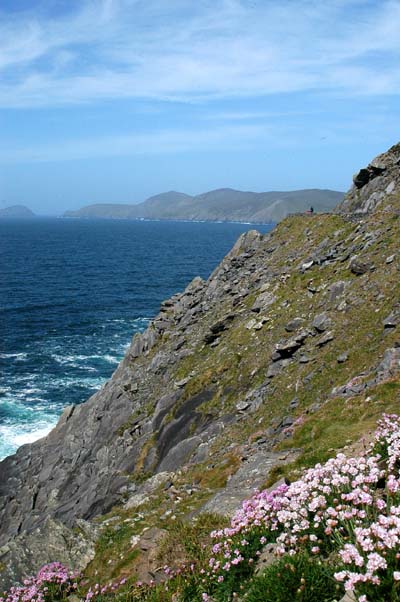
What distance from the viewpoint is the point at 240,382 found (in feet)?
98.4

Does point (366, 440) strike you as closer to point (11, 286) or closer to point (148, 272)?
point (11, 286)

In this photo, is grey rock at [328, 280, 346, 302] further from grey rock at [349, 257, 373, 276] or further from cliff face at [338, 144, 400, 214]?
cliff face at [338, 144, 400, 214]

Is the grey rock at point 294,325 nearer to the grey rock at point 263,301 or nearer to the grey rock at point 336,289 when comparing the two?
the grey rock at point 336,289

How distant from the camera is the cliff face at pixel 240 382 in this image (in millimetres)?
18578

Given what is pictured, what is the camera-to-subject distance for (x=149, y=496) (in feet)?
66.9

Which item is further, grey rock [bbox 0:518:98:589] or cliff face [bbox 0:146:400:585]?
cliff face [bbox 0:146:400:585]

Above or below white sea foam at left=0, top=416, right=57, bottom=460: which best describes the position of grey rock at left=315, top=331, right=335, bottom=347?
above

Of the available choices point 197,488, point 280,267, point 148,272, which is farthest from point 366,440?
point 148,272

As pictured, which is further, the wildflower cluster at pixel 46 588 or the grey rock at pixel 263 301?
the grey rock at pixel 263 301

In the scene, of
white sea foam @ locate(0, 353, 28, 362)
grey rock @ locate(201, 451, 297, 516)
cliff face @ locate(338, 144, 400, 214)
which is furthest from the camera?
white sea foam @ locate(0, 353, 28, 362)

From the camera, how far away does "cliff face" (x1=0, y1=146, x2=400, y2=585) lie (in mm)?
18578

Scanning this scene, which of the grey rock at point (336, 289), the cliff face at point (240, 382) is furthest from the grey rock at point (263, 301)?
the grey rock at point (336, 289)

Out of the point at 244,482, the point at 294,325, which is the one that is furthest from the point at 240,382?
the point at 244,482

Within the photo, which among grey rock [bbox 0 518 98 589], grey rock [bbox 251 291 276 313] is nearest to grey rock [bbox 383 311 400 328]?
grey rock [bbox 251 291 276 313]
